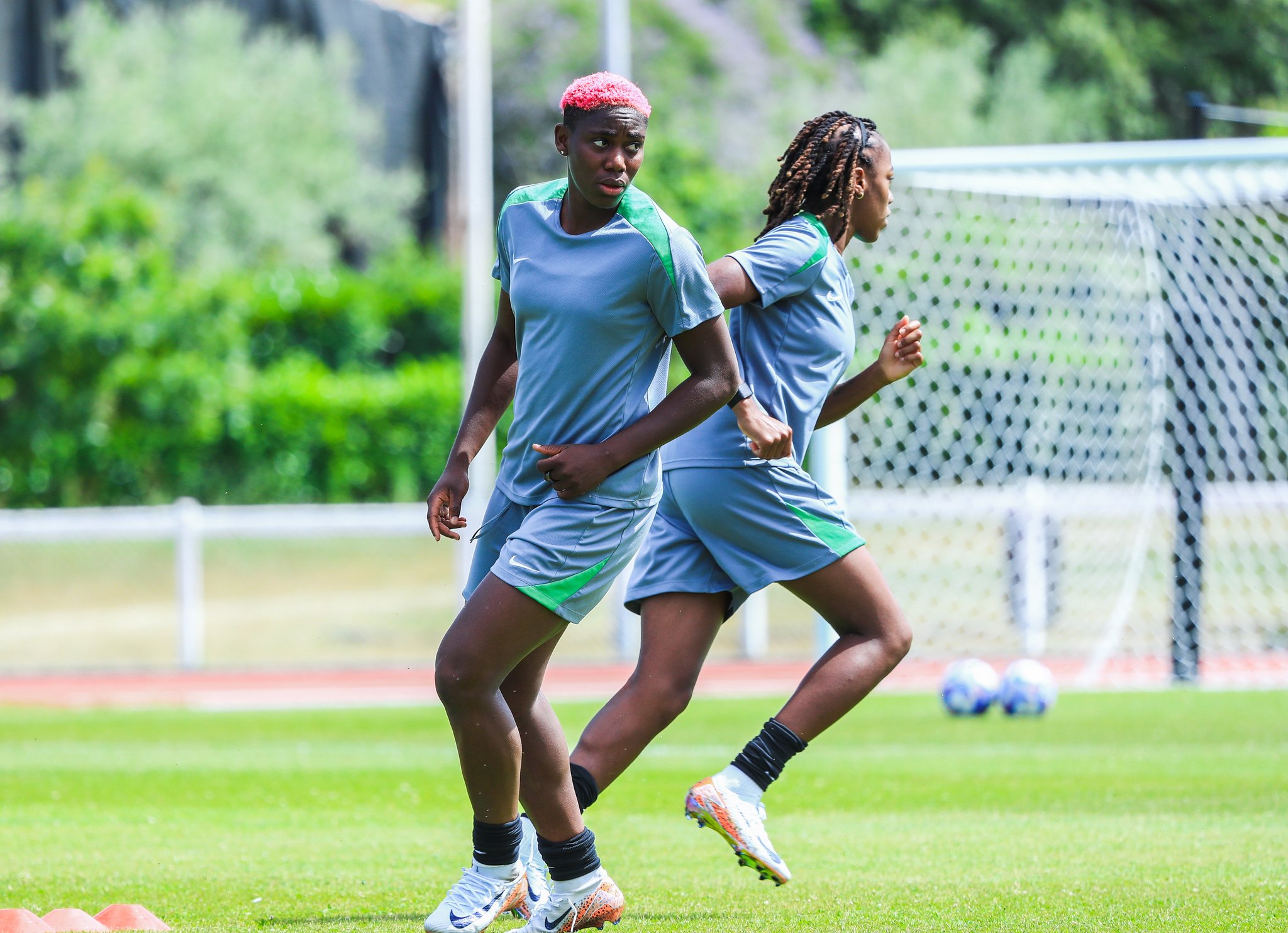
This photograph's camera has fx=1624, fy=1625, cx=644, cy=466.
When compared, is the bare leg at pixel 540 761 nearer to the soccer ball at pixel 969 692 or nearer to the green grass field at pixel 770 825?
the green grass field at pixel 770 825

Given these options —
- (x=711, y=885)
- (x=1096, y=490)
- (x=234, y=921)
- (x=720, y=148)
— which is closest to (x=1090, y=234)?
(x=1096, y=490)

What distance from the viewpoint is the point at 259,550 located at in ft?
53.3

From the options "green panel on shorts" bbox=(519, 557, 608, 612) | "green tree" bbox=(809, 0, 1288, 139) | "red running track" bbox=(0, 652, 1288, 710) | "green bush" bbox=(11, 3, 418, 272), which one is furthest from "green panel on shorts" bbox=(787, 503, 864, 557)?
"green tree" bbox=(809, 0, 1288, 139)

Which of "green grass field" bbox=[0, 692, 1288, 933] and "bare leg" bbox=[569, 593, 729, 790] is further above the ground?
"bare leg" bbox=[569, 593, 729, 790]

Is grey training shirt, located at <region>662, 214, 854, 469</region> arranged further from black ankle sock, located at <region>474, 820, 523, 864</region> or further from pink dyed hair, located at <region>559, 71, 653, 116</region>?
black ankle sock, located at <region>474, 820, 523, 864</region>

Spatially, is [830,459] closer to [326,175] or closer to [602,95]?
[602,95]

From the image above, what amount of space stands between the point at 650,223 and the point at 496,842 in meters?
1.53

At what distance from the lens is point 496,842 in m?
3.93

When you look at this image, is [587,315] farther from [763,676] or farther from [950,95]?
[950,95]

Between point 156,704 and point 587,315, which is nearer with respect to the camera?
point 587,315

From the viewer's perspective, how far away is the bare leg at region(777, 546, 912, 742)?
4.43m

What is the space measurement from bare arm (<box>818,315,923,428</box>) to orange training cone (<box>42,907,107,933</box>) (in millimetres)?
2383

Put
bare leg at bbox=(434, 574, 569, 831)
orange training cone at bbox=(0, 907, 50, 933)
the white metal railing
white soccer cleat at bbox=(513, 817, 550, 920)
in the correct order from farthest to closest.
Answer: the white metal railing
white soccer cleat at bbox=(513, 817, 550, 920)
orange training cone at bbox=(0, 907, 50, 933)
bare leg at bbox=(434, 574, 569, 831)

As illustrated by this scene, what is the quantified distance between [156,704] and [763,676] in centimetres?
511
